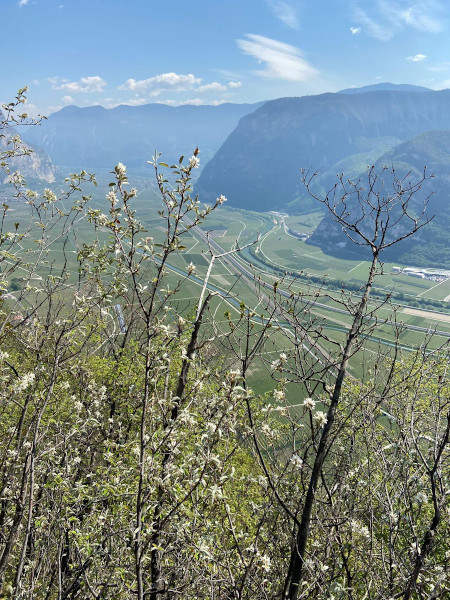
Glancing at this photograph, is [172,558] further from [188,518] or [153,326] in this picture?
[153,326]

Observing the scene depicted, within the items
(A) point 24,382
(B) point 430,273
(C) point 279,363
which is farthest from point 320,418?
(B) point 430,273

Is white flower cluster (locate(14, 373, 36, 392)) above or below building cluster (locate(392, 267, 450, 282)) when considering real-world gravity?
above

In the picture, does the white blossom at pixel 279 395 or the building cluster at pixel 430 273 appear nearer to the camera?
the white blossom at pixel 279 395

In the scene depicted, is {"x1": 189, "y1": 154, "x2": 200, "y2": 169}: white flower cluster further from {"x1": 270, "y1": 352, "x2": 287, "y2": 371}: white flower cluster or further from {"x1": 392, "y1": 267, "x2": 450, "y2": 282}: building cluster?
{"x1": 392, "y1": 267, "x2": 450, "y2": 282}: building cluster

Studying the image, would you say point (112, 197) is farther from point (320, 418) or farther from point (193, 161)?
point (320, 418)

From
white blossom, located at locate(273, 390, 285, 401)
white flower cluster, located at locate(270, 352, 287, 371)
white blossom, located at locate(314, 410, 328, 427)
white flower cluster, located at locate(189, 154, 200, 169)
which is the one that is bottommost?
white blossom, located at locate(314, 410, 328, 427)

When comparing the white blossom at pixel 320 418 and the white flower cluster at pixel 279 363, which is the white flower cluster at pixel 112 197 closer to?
the white flower cluster at pixel 279 363

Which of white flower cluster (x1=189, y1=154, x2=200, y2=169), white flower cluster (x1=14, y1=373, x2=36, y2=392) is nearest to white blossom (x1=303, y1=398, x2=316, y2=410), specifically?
white flower cluster (x1=189, y1=154, x2=200, y2=169)

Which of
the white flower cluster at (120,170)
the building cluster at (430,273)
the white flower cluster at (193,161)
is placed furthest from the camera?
the building cluster at (430,273)

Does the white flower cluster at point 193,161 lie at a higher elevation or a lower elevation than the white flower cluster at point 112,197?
higher

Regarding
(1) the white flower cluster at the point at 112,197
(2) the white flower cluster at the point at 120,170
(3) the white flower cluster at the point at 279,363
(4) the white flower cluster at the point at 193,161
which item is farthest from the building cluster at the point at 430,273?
(1) the white flower cluster at the point at 112,197

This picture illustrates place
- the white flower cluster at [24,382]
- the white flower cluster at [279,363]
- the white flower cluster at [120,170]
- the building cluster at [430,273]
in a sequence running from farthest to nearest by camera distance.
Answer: the building cluster at [430,273] < the white flower cluster at [24,382] < the white flower cluster at [279,363] < the white flower cluster at [120,170]

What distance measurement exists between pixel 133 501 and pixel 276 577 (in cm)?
457

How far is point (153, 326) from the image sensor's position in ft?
15.3
